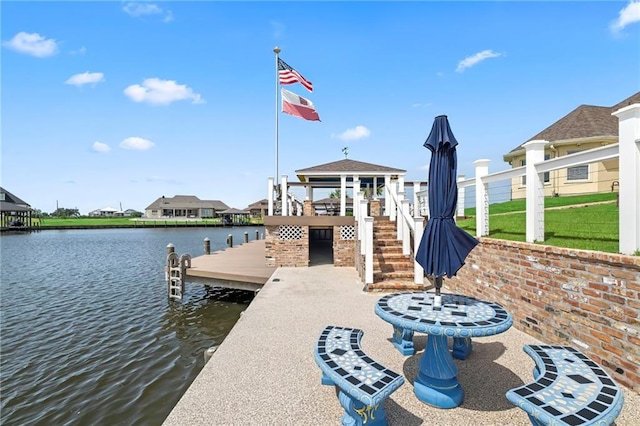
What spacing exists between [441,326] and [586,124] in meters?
19.4

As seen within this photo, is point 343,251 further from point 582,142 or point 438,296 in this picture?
point 582,142

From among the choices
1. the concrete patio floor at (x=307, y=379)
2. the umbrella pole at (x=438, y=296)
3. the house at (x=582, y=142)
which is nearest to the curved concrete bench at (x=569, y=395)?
the concrete patio floor at (x=307, y=379)

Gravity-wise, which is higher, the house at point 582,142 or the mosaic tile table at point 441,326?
the house at point 582,142

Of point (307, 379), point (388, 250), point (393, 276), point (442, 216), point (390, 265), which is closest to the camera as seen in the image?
point (442, 216)

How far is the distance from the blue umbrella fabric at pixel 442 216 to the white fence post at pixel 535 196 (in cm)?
211

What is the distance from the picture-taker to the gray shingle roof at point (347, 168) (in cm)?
1304

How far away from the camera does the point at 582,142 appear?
15547 millimetres

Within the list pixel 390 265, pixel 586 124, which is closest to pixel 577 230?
pixel 390 265

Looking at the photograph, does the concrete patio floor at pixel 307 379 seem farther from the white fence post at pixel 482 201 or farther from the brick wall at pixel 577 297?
the white fence post at pixel 482 201

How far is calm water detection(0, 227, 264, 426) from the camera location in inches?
199

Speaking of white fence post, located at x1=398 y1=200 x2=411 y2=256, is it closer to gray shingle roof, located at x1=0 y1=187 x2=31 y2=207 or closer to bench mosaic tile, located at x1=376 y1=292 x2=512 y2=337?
bench mosaic tile, located at x1=376 y1=292 x2=512 y2=337

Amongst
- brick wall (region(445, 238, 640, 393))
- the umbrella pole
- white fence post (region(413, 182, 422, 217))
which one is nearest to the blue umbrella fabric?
the umbrella pole

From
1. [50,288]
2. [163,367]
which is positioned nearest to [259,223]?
[50,288]

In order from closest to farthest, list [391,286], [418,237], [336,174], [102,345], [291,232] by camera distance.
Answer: [102,345], [418,237], [391,286], [291,232], [336,174]
